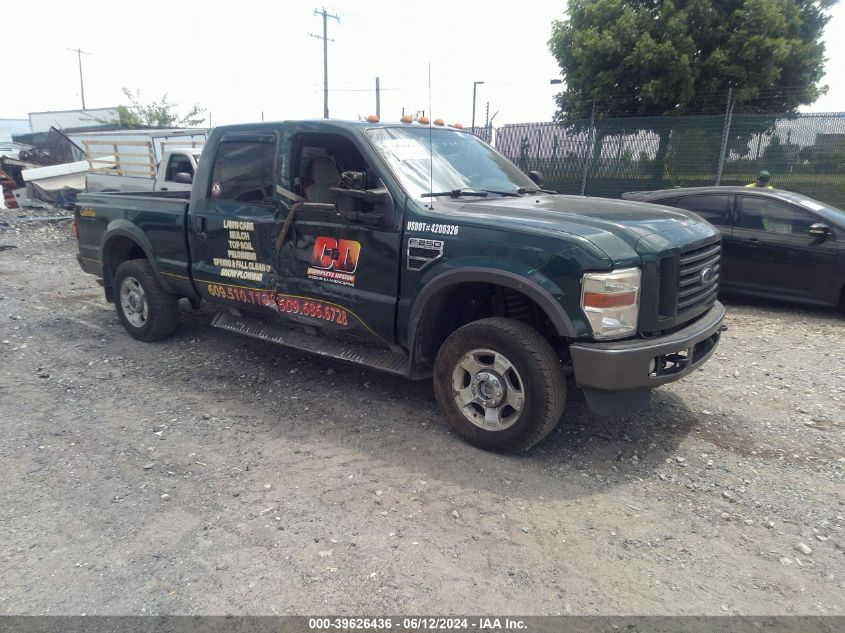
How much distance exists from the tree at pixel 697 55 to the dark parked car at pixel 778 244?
33.1ft

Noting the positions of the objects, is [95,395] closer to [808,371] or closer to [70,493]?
[70,493]

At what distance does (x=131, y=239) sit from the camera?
6.02 m

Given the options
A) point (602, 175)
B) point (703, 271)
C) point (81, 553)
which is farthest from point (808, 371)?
point (602, 175)

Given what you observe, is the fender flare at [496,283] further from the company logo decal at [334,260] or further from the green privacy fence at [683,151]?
the green privacy fence at [683,151]

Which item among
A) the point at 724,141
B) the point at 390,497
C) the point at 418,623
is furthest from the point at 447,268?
the point at 724,141

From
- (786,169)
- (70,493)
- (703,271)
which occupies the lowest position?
(70,493)

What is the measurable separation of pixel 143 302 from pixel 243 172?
2.00 metres

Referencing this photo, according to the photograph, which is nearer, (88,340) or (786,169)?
(88,340)

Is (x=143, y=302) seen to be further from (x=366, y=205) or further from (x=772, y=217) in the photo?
(x=772, y=217)

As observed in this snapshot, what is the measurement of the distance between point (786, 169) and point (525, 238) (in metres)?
10.5

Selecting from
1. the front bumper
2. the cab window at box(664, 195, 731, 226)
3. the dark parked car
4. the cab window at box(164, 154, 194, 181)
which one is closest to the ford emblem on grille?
the front bumper

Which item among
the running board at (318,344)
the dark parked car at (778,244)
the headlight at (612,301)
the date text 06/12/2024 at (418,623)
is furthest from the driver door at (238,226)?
the dark parked car at (778,244)

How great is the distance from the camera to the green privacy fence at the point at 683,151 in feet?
37.3

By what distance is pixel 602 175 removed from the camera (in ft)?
44.4
